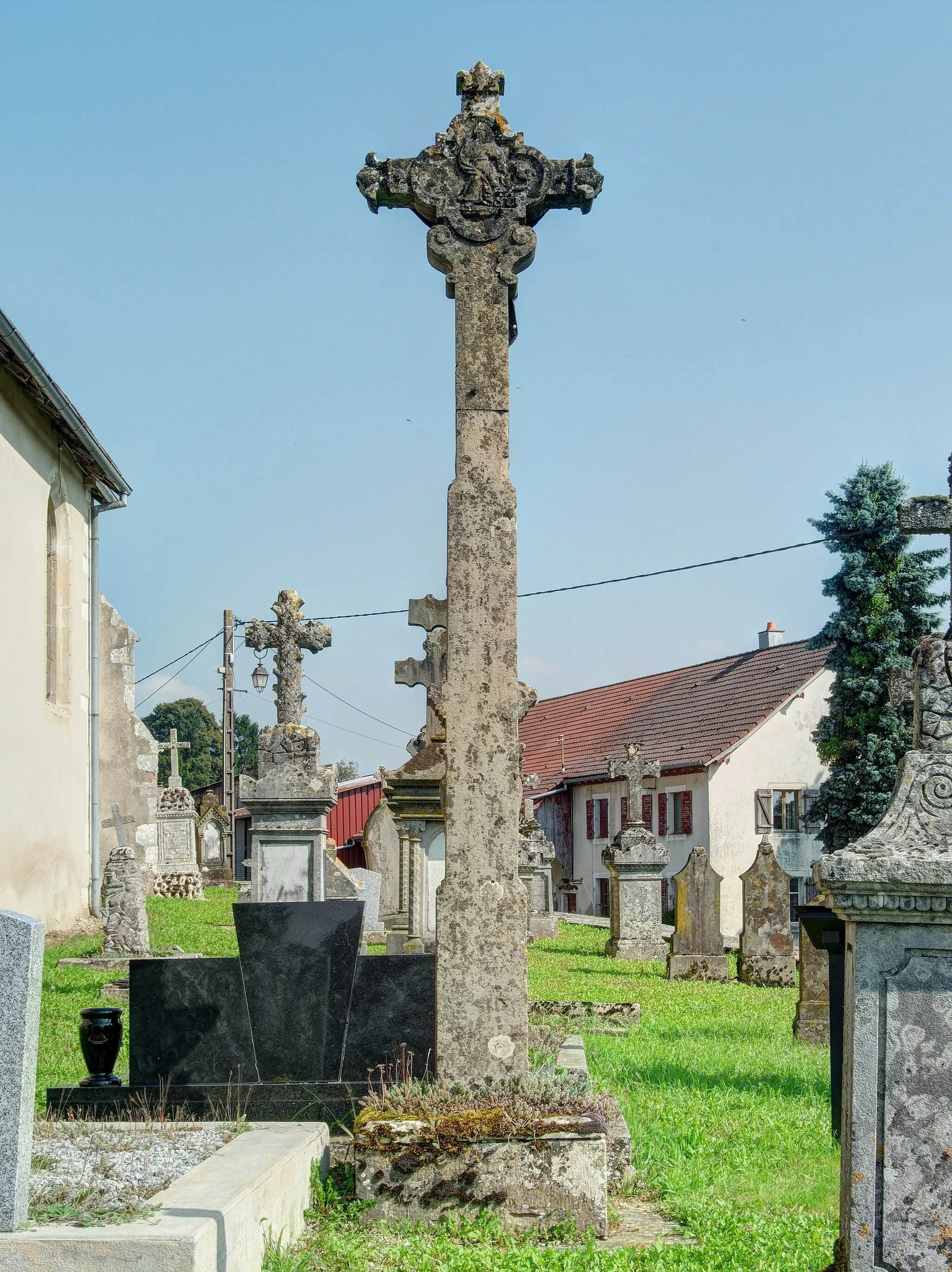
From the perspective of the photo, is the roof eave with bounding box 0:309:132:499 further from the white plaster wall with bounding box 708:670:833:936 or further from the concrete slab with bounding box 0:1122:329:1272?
the white plaster wall with bounding box 708:670:833:936

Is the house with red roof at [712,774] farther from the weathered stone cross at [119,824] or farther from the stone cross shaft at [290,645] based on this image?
the stone cross shaft at [290,645]

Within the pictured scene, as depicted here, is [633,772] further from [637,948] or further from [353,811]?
[353,811]

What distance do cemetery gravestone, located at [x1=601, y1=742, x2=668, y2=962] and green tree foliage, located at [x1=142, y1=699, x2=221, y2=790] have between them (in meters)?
73.9

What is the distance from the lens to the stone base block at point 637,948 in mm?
20375

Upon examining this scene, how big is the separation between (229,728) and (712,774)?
1320cm

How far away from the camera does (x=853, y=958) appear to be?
12.9 feet

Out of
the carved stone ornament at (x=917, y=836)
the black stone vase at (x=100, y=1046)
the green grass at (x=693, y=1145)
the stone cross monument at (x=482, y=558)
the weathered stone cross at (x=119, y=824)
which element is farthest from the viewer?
the weathered stone cross at (x=119, y=824)

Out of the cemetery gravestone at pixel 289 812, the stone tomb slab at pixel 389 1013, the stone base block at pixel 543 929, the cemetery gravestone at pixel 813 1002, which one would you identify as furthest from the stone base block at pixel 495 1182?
the stone base block at pixel 543 929

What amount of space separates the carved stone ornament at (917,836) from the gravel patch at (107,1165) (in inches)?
98.5

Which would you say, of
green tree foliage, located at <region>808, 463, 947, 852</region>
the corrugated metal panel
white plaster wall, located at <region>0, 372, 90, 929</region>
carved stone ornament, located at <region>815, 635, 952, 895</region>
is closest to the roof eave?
white plaster wall, located at <region>0, 372, 90, 929</region>

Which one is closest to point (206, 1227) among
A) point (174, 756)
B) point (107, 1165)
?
point (107, 1165)

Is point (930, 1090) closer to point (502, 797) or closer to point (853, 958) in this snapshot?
point (853, 958)

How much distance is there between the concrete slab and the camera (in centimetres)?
413

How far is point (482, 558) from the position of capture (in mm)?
6316
